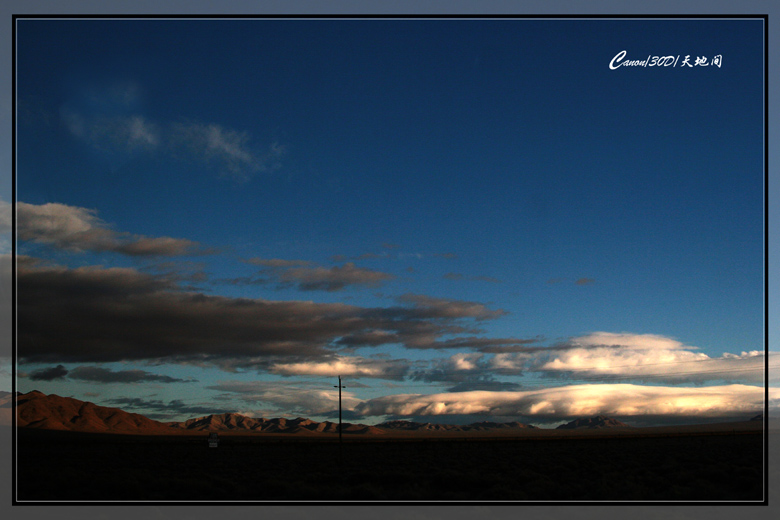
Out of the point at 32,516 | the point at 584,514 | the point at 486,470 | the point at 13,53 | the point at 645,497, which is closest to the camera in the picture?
the point at 13,53

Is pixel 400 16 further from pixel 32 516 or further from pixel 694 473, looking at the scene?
pixel 694 473

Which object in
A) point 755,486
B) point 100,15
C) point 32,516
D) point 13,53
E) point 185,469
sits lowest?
point 185,469

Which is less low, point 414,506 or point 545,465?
point 414,506

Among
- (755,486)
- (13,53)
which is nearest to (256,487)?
(13,53)

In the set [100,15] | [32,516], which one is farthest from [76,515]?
[100,15]

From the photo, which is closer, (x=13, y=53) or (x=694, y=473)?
(x=13, y=53)

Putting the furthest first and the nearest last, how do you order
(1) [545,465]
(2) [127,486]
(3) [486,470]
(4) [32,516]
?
(1) [545,465]
(3) [486,470]
(2) [127,486]
(4) [32,516]

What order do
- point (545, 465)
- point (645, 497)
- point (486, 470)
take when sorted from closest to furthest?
point (645, 497) → point (486, 470) → point (545, 465)

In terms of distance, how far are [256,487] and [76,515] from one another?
11689 millimetres

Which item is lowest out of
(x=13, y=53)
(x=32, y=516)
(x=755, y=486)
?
(x=755, y=486)

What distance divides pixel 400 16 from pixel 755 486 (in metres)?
35.3

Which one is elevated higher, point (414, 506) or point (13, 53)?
point (13, 53)

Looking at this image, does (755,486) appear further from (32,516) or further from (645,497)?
(32,516)

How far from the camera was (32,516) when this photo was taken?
1021 inches
